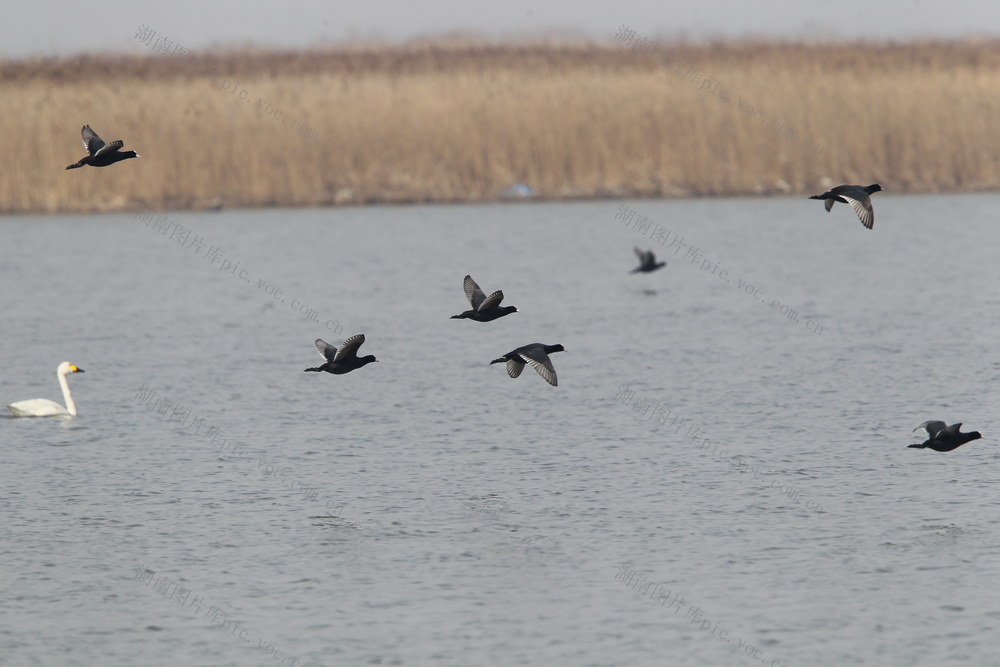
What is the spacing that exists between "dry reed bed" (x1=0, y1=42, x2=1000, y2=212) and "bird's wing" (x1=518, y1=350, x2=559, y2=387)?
17.3 metres

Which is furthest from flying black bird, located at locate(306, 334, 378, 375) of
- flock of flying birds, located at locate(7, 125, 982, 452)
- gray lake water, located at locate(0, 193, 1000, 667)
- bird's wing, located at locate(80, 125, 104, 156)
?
bird's wing, located at locate(80, 125, 104, 156)

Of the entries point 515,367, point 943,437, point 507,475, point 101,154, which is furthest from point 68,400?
point 943,437

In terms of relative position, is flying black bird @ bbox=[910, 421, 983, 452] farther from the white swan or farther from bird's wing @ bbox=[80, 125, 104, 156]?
the white swan

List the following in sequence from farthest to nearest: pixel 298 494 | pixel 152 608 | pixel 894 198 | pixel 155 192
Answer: pixel 894 198 → pixel 155 192 → pixel 298 494 → pixel 152 608

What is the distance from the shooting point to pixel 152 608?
7703mm

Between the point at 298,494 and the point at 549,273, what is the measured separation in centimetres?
1258

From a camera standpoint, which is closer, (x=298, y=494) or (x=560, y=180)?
(x=298, y=494)

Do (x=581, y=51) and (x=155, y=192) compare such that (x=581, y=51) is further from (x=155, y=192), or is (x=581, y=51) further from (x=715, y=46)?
(x=155, y=192)

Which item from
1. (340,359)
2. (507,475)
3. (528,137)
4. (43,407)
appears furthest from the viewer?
(528,137)

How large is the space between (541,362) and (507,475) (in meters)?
1.34

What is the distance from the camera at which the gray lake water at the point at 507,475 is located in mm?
7250

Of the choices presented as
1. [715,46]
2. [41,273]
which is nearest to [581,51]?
[715,46]

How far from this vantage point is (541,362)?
30.2ft

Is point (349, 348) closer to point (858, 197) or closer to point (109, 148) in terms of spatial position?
point (109, 148)
